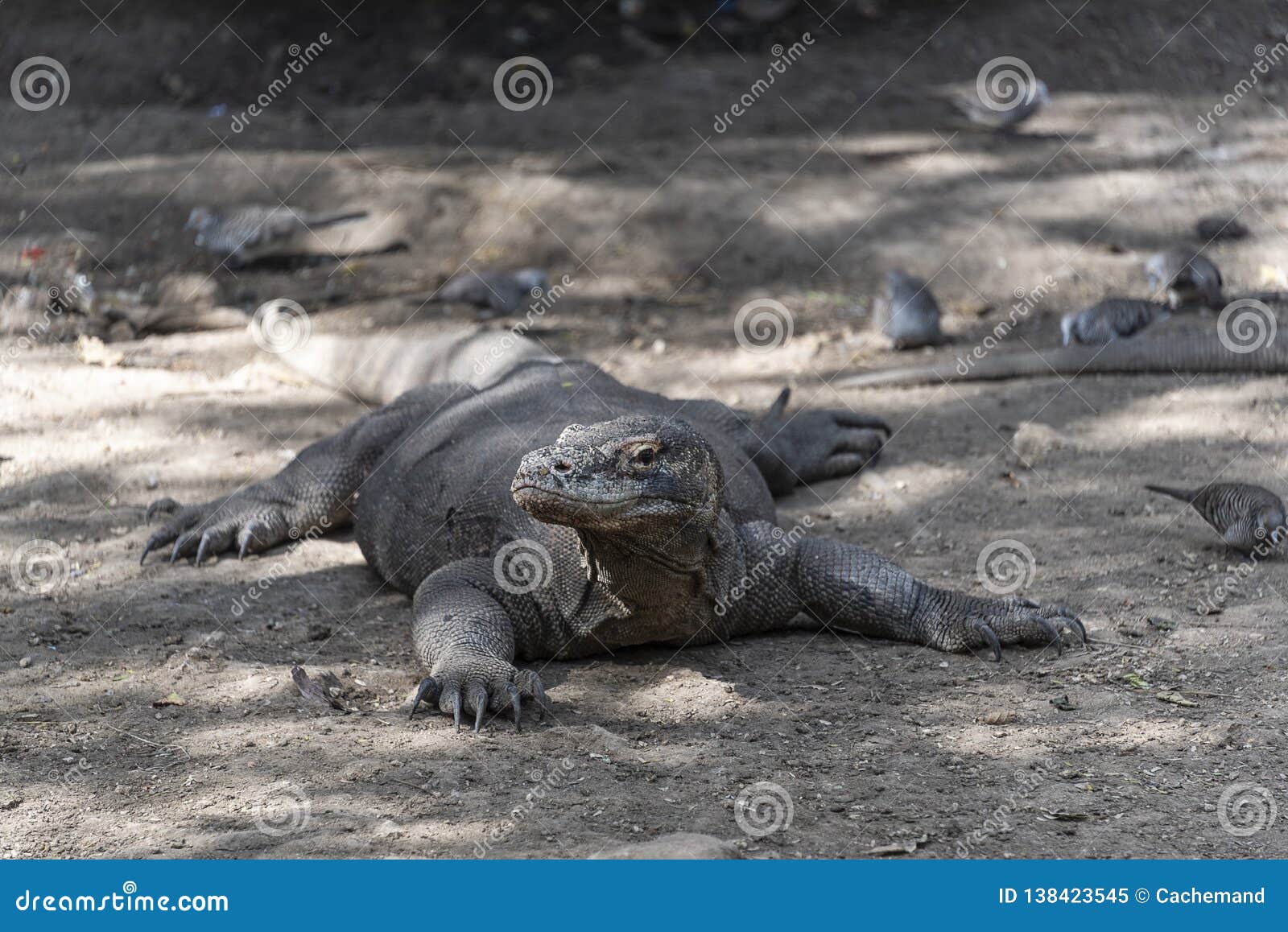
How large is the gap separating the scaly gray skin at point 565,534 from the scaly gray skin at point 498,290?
3056mm

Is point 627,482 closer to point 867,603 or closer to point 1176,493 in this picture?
point 867,603

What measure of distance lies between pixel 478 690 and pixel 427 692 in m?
0.18

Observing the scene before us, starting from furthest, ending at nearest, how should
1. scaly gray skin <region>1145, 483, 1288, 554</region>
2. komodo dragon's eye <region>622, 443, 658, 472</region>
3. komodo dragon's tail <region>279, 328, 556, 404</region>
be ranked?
komodo dragon's tail <region>279, 328, 556, 404</region>
scaly gray skin <region>1145, 483, 1288, 554</region>
komodo dragon's eye <region>622, 443, 658, 472</region>

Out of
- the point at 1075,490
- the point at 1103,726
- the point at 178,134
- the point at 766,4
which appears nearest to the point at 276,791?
the point at 1103,726

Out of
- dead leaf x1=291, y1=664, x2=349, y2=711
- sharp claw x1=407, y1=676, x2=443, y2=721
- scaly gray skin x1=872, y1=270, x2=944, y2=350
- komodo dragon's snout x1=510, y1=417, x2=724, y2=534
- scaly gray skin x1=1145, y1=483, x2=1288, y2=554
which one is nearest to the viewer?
komodo dragon's snout x1=510, y1=417, x2=724, y2=534

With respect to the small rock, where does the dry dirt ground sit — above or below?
above

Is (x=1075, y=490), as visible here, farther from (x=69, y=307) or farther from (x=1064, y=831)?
(x=69, y=307)

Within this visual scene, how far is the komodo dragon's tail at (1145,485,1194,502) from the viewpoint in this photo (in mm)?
6377

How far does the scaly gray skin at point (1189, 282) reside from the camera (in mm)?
9484

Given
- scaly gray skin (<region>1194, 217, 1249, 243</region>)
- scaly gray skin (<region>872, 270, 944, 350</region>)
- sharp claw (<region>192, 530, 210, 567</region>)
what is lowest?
sharp claw (<region>192, 530, 210, 567</region>)

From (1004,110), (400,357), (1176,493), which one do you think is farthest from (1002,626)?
(1004,110)

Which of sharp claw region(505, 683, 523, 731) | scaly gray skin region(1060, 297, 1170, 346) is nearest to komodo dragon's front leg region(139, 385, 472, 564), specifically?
sharp claw region(505, 683, 523, 731)

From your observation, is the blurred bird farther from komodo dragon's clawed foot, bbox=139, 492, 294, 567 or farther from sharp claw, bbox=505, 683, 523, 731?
sharp claw, bbox=505, 683, 523, 731

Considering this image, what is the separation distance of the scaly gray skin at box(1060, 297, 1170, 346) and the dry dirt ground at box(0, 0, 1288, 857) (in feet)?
1.45
